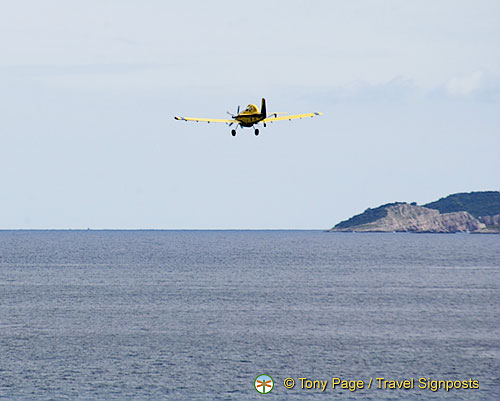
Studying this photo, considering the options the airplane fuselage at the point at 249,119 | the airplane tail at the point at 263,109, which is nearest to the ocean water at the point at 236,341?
the airplane fuselage at the point at 249,119

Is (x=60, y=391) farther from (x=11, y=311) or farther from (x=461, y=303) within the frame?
(x=461, y=303)

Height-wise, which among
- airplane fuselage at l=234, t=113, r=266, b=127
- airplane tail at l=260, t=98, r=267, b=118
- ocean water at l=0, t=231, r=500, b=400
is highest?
airplane tail at l=260, t=98, r=267, b=118

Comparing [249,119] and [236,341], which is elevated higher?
[249,119]

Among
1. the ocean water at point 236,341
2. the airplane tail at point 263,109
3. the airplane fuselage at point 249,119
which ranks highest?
the airplane tail at point 263,109

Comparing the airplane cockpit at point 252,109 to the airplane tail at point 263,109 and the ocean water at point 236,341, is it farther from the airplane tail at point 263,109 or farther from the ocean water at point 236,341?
the ocean water at point 236,341

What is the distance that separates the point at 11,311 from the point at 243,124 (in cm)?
5923

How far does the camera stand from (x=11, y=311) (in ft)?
391

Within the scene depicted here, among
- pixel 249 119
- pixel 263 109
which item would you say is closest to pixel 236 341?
pixel 249 119

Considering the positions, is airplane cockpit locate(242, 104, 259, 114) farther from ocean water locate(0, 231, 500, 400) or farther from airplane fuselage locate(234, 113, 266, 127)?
ocean water locate(0, 231, 500, 400)

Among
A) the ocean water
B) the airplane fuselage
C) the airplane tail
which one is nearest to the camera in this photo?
the ocean water

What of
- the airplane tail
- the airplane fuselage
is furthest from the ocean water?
the airplane tail

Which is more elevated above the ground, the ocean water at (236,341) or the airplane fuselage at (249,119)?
the airplane fuselage at (249,119)

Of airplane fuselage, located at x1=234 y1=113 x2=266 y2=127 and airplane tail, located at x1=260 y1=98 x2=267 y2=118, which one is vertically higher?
airplane tail, located at x1=260 y1=98 x2=267 y2=118

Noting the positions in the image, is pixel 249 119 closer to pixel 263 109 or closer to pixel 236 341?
pixel 263 109
